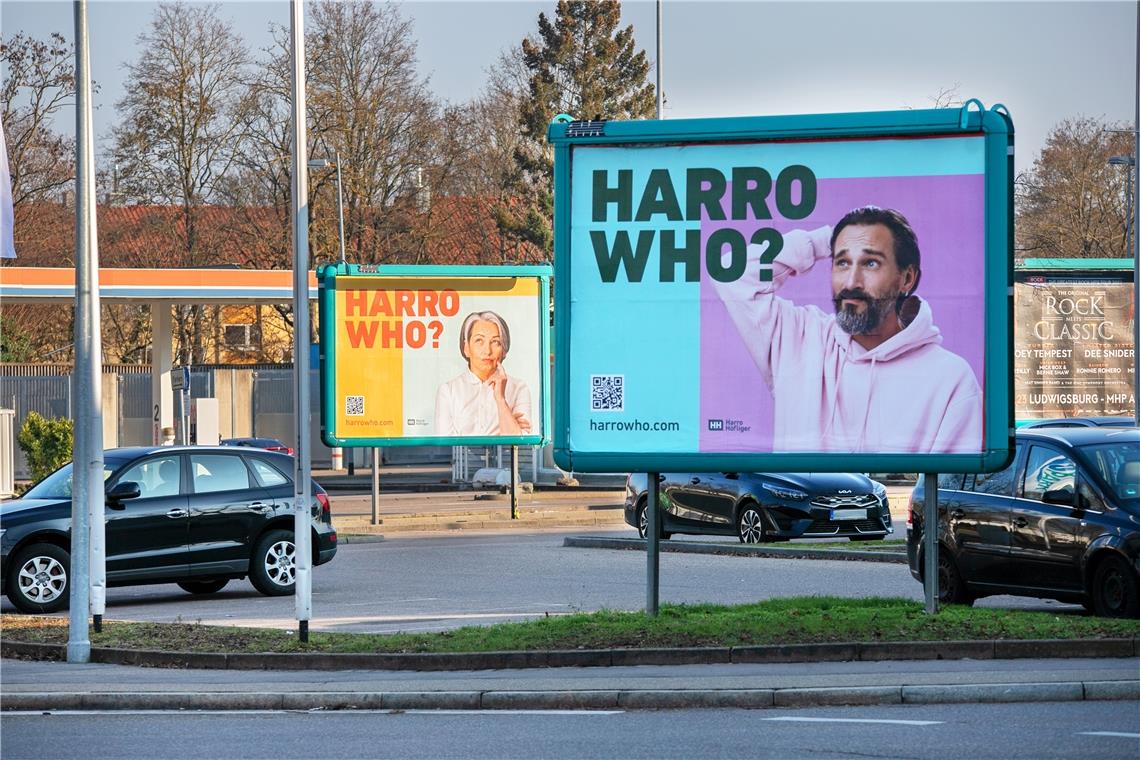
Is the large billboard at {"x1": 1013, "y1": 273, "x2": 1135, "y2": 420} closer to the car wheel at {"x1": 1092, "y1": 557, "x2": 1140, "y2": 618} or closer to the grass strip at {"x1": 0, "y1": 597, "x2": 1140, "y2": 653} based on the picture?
the car wheel at {"x1": 1092, "y1": 557, "x2": 1140, "y2": 618}

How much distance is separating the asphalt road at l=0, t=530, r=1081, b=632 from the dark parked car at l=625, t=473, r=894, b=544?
5.93ft

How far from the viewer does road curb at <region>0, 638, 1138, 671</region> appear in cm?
1162

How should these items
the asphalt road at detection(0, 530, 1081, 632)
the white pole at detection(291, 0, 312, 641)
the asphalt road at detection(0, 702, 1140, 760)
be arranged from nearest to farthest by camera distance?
the asphalt road at detection(0, 702, 1140, 760) < the white pole at detection(291, 0, 312, 641) < the asphalt road at detection(0, 530, 1081, 632)

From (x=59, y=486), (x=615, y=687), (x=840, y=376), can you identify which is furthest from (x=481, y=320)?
(x=615, y=687)

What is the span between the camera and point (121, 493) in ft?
57.6

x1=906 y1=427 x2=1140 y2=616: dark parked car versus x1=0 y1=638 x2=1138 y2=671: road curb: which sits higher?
x1=906 y1=427 x2=1140 y2=616: dark parked car

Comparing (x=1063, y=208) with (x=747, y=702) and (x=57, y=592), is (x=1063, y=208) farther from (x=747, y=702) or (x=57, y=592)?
(x=747, y=702)

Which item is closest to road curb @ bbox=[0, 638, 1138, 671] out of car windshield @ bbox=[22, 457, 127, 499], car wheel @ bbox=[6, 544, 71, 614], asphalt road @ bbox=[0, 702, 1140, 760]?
asphalt road @ bbox=[0, 702, 1140, 760]

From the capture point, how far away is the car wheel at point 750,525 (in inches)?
937

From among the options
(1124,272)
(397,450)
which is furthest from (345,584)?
(397,450)

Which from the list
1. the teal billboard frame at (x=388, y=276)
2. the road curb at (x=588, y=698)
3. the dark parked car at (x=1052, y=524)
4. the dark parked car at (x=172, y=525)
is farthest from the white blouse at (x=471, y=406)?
the road curb at (x=588, y=698)

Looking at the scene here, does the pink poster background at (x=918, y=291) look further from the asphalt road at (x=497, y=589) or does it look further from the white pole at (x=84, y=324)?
the white pole at (x=84, y=324)

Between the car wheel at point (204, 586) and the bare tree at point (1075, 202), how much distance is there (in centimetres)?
4198

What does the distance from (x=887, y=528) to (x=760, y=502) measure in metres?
1.92
